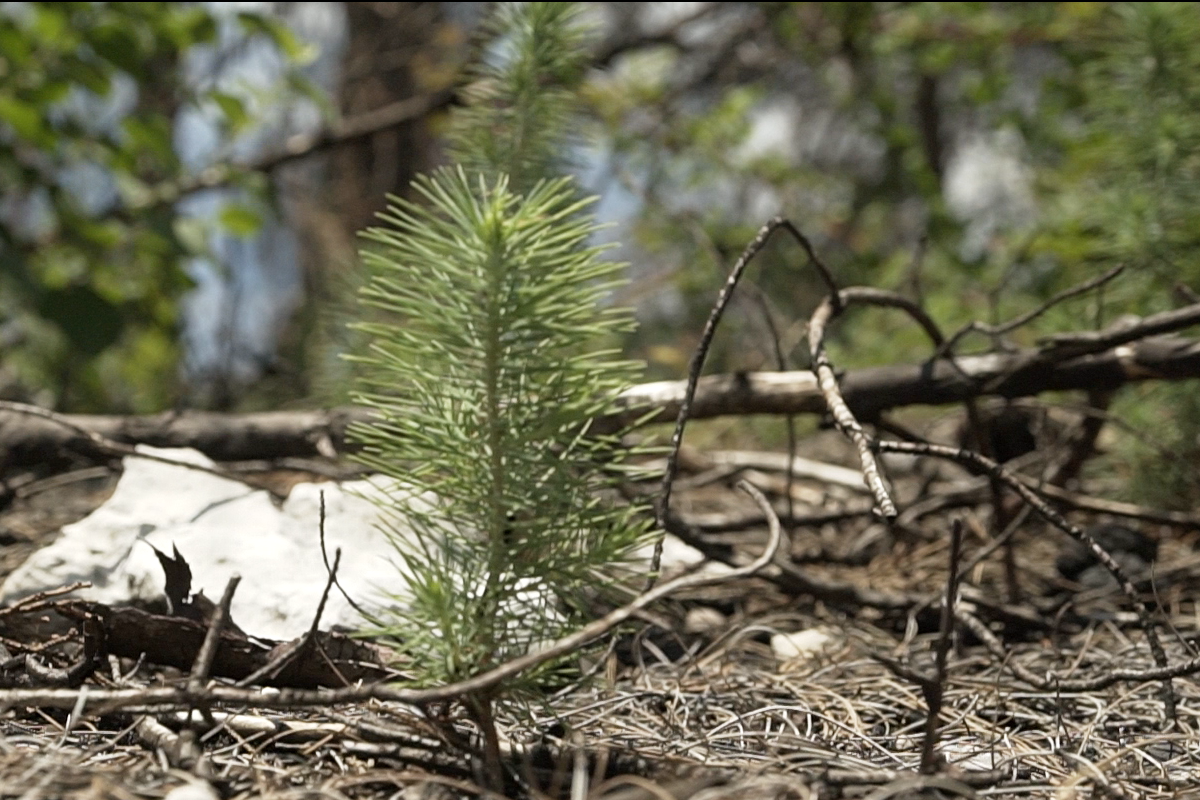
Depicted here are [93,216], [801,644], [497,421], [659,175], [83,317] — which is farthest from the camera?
[659,175]

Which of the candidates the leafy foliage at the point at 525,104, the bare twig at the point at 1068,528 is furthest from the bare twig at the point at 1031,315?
the leafy foliage at the point at 525,104

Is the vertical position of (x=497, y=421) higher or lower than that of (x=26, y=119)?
lower

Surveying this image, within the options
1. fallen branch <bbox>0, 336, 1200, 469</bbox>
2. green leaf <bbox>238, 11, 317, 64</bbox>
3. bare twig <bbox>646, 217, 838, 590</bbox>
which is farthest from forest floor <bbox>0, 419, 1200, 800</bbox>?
green leaf <bbox>238, 11, 317, 64</bbox>

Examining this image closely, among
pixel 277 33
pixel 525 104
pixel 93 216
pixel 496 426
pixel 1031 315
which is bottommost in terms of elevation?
pixel 496 426

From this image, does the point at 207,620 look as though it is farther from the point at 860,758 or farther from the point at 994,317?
the point at 994,317

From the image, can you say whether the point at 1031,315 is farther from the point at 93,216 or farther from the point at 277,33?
the point at 93,216

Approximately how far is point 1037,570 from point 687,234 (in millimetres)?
2415

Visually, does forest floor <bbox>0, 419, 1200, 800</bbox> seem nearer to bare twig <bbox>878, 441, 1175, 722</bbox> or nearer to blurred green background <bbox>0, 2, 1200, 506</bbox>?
bare twig <bbox>878, 441, 1175, 722</bbox>

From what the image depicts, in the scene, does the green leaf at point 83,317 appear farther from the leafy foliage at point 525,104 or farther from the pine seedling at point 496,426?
the pine seedling at point 496,426

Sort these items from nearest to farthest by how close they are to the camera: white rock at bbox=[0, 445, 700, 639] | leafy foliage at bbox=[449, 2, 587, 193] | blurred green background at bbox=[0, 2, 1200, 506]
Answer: white rock at bbox=[0, 445, 700, 639] → leafy foliage at bbox=[449, 2, 587, 193] → blurred green background at bbox=[0, 2, 1200, 506]

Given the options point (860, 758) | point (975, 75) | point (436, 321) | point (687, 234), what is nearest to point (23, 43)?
point (687, 234)

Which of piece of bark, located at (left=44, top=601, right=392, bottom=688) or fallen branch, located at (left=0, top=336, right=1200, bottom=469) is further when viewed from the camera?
fallen branch, located at (left=0, top=336, right=1200, bottom=469)

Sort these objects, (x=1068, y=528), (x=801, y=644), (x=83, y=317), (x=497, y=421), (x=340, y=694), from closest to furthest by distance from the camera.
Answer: (x=340, y=694) < (x=497, y=421) < (x=1068, y=528) < (x=801, y=644) < (x=83, y=317)

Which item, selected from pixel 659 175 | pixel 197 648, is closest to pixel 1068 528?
pixel 197 648
